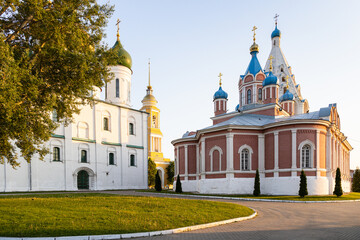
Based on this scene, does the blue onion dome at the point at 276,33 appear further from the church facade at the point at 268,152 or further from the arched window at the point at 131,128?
the arched window at the point at 131,128

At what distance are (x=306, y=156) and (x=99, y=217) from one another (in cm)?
2070

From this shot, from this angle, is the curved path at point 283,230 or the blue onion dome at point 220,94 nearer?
the curved path at point 283,230

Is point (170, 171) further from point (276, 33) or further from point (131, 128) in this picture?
point (276, 33)

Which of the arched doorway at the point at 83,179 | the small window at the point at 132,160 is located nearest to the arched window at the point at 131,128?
the small window at the point at 132,160

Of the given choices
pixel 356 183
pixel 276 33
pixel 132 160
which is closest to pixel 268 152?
pixel 132 160

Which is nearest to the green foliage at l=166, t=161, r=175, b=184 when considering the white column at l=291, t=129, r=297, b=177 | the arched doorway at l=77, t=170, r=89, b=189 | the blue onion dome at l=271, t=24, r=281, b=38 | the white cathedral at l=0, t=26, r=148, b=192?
the white cathedral at l=0, t=26, r=148, b=192

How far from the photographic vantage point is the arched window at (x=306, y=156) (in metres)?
24.0

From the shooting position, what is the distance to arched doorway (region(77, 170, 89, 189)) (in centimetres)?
3212

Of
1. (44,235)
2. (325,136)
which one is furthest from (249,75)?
(44,235)

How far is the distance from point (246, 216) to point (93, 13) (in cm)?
1169

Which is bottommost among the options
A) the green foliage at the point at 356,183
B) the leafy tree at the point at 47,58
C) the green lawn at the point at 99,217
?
the green foliage at the point at 356,183

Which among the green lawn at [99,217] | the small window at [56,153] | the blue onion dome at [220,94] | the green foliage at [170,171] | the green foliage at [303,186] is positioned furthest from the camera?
the green foliage at [170,171]

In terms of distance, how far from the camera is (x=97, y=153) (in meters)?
33.3

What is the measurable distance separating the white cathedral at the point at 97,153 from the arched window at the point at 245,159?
1617 cm
